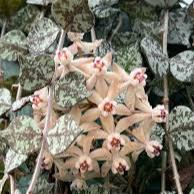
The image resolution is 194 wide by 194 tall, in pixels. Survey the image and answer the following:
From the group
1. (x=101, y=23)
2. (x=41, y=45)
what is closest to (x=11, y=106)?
(x=41, y=45)

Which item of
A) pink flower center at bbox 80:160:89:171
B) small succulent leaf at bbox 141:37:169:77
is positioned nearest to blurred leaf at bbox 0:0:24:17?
small succulent leaf at bbox 141:37:169:77

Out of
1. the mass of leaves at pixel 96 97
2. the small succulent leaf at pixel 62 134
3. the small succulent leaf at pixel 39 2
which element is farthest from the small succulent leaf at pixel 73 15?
the small succulent leaf at pixel 39 2

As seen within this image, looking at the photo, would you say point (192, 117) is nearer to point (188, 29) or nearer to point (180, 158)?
point (180, 158)

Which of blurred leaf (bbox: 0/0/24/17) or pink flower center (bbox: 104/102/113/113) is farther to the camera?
blurred leaf (bbox: 0/0/24/17)

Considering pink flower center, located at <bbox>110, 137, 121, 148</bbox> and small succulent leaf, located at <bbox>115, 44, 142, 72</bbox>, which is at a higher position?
small succulent leaf, located at <bbox>115, 44, 142, 72</bbox>

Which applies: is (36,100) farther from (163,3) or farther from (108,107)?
(163,3)

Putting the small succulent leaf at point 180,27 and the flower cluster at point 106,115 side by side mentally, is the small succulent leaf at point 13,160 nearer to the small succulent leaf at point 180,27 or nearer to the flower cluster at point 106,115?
the flower cluster at point 106,115

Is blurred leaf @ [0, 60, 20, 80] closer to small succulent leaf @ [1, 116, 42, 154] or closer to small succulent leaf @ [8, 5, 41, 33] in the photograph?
small succulent leaf @ [8, 5, 41, 33]
